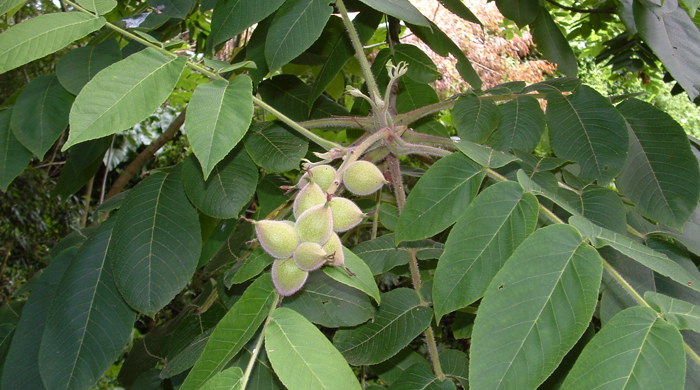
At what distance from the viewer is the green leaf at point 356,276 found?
0.88 meters

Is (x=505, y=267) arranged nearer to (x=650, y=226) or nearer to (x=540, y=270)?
(x=540, y=270)

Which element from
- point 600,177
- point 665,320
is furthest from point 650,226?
point 665,320

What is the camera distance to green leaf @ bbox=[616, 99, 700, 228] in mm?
1195

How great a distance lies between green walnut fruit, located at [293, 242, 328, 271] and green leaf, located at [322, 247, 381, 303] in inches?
1.5

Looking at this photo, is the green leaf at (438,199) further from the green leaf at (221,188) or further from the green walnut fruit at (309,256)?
the green leaf at (221,188)

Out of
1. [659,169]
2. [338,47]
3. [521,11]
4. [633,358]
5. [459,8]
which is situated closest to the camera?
[633,358]

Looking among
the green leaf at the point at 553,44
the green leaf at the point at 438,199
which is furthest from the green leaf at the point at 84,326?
the green leaf at the point at 553,44

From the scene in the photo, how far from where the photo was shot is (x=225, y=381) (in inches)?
32.5

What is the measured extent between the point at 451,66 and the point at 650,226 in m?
4.01

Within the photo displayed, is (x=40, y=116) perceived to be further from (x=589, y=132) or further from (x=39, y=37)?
(x=589, y=132)

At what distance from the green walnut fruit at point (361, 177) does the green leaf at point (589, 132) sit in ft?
1.61

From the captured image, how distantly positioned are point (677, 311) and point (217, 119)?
660 millimetres

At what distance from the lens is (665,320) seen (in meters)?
0.78

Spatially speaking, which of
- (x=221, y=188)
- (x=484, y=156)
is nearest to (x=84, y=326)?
(x=221, y=188)
